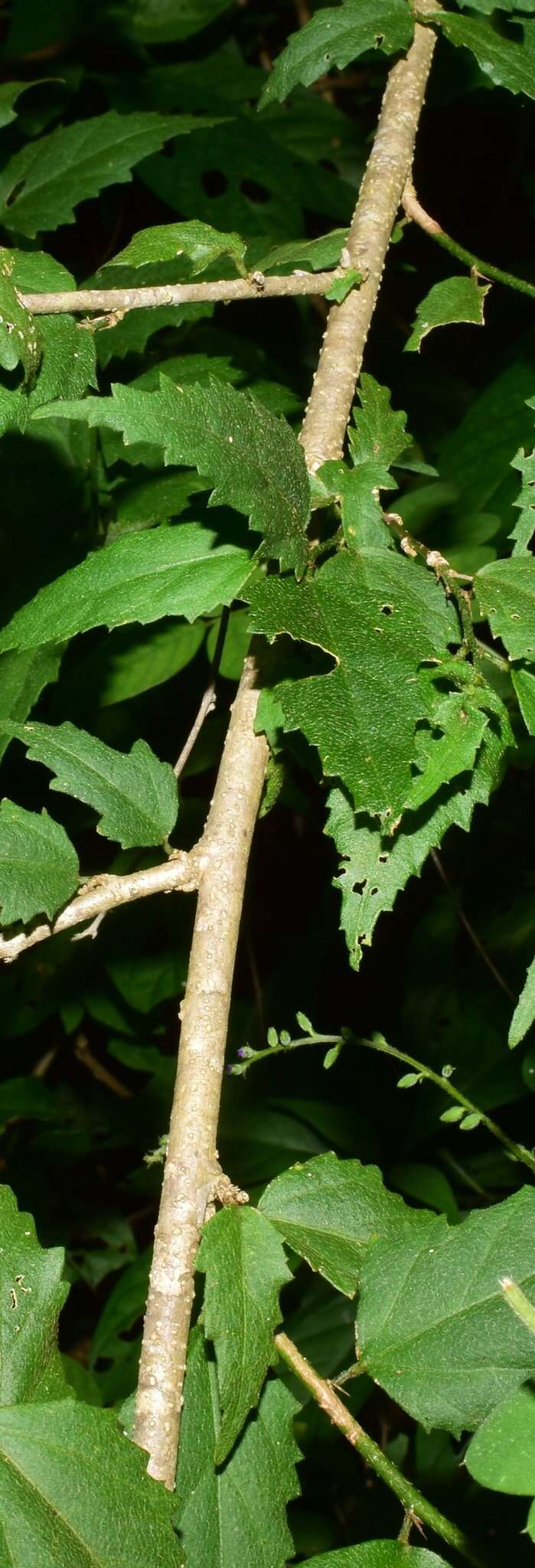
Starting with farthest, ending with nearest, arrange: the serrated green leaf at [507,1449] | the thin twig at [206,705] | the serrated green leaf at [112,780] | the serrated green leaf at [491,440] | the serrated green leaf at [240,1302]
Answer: the serrated green leaf at [491,440] < the thin twig at [206,705] < the serrated green leaf at [112,780] < the serrated green leaf at [240,1302] < the serrated green leaf at [507,1449]

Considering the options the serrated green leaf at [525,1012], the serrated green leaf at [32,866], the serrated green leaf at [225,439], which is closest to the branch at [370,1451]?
the serrated green leaf at [525,1012]

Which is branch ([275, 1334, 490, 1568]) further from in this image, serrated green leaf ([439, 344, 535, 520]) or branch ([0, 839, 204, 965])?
serrated green leaf ([439, 344, 535, 520])

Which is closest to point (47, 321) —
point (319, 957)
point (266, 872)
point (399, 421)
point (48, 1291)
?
point (399, 421)

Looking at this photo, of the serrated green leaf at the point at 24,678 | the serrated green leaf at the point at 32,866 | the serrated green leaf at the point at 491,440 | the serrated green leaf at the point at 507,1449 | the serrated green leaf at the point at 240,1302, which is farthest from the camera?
the serrated green leaf at the point at 491,440

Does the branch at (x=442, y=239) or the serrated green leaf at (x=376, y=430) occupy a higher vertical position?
the branch at (x=442, y=239)

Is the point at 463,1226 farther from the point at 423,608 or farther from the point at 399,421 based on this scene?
the point at 399,421

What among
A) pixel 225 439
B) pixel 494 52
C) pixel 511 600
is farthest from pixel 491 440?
pixel 225 439

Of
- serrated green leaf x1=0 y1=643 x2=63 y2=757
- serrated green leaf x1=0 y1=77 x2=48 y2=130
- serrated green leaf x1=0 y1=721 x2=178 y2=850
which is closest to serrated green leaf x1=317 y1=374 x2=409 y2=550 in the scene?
serrated green leaf x1=0 y1=721 x2=178 y2=850

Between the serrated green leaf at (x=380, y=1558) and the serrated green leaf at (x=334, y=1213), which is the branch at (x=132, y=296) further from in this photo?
the serrated green leaf at (x=380, y=1558)
